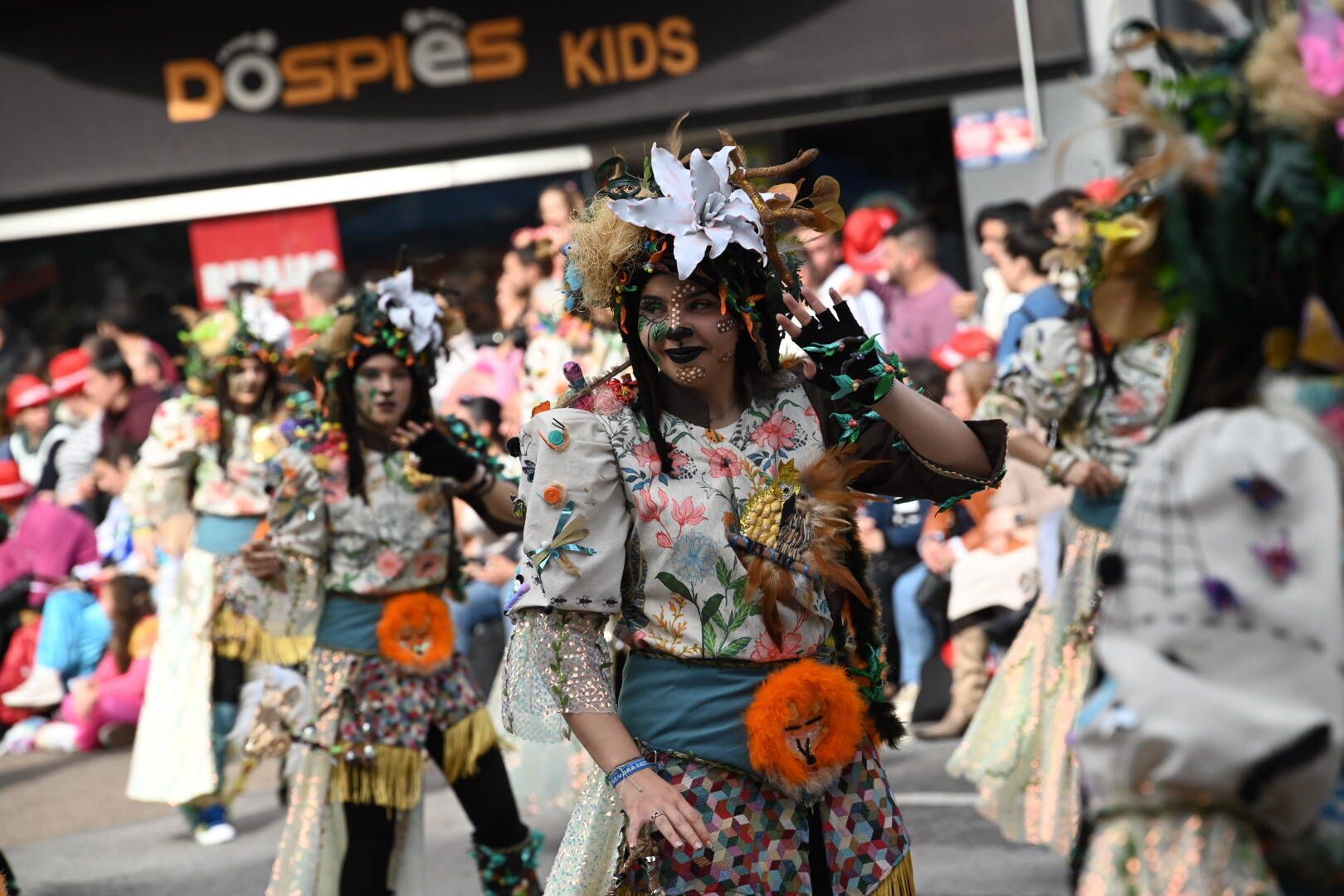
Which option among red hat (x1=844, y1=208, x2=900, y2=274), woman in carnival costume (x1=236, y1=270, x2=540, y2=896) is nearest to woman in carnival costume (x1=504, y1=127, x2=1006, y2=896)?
woman in carnival costume (x1=236, y1=270, x2=540, y2=896)

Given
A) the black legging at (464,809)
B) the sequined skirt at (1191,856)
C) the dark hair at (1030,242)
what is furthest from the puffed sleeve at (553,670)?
the dark hair at (1030,242)

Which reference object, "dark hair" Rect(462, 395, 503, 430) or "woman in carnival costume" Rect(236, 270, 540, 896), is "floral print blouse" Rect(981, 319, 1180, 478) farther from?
"dark hair" Rect(462, 395, 503, 430)

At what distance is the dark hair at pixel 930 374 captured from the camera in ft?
30.9

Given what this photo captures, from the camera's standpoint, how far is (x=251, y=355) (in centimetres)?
865

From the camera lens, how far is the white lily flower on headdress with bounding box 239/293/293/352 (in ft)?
28.4

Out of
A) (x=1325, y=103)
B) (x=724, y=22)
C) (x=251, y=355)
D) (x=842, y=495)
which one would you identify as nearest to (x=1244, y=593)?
(x=1325, y=103)

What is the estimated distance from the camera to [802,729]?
3.56 m

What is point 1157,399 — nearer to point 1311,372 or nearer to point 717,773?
point 717,773

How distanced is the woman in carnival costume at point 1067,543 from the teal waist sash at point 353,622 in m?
2.13

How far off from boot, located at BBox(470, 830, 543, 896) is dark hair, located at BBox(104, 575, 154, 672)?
6596mm

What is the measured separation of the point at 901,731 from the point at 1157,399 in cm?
266

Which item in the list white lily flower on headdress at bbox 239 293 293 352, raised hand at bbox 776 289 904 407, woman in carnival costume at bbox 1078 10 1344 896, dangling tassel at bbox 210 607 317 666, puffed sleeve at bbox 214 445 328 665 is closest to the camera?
woman in carnival costume at bbox 1078 10 1344 896

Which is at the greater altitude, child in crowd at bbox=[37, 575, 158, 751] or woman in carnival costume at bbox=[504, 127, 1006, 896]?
woman in carnival costume at bbox=[504, 127, 1006, 896]

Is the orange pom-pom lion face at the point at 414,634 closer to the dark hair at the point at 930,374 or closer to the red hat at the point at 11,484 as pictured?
the dark hair at the point at 930,374
